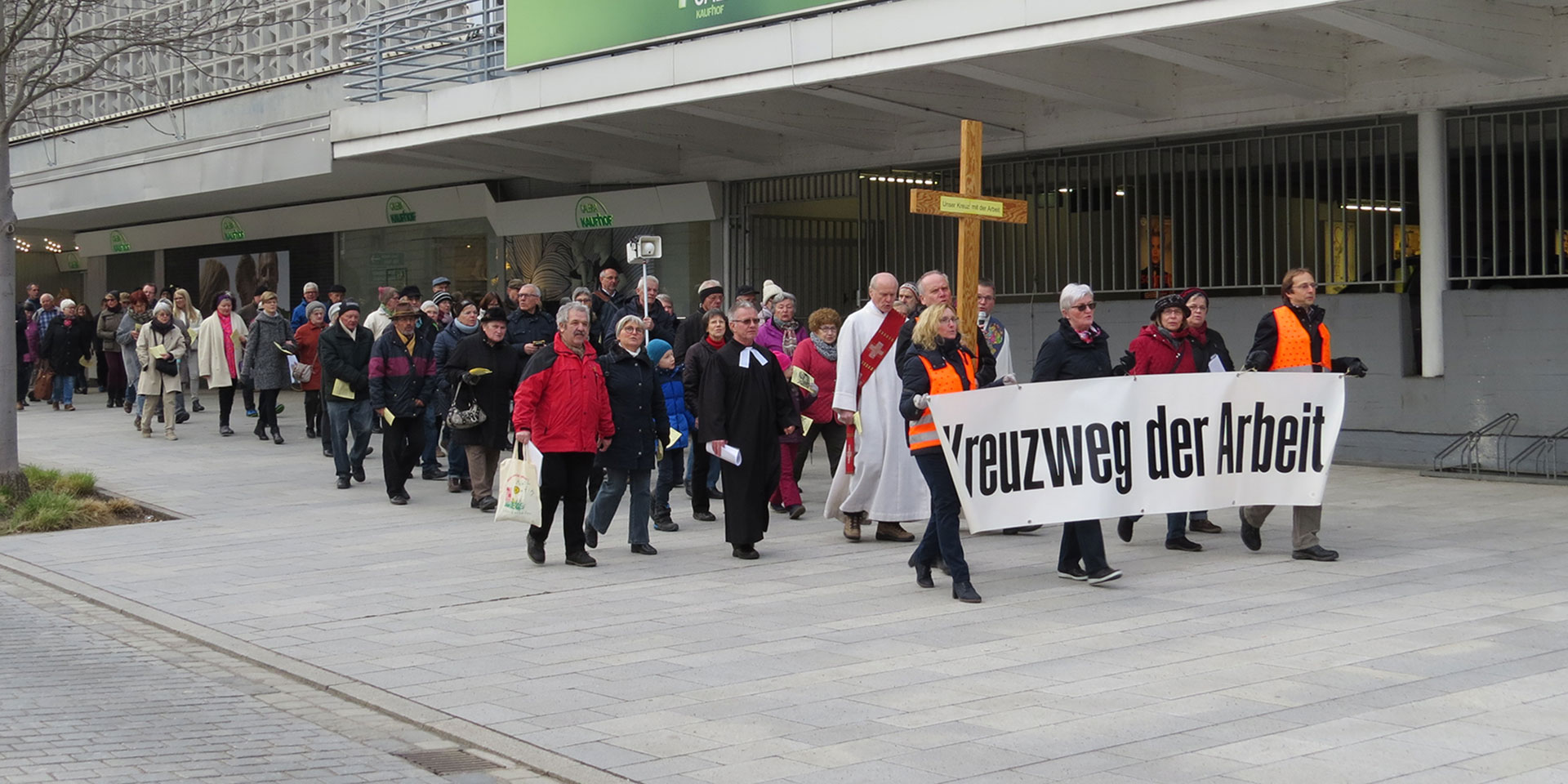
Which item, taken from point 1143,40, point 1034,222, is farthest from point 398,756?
point 1034,222

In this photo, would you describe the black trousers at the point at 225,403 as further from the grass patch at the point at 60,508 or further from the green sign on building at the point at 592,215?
the grass patch at the point at 60,508

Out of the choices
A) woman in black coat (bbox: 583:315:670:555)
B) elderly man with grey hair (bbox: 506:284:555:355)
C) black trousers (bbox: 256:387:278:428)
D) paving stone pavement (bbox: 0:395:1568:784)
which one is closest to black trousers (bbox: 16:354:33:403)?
black trousers (bbox: 256:387:278:428)

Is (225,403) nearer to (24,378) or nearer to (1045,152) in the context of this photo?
(24,378)

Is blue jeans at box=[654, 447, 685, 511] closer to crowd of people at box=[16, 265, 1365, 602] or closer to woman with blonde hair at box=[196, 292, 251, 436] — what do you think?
crowd of people at box=[16, 265, 1365, 602]

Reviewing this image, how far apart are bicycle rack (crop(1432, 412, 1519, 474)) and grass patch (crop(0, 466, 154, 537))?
12075mm

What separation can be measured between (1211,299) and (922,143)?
14.5 feet

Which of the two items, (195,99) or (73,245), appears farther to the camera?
(73,245)

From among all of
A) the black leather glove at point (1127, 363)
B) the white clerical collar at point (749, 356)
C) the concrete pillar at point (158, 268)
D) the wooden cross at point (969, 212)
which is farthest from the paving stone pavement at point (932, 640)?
the concrete pillar at point (158, 268)

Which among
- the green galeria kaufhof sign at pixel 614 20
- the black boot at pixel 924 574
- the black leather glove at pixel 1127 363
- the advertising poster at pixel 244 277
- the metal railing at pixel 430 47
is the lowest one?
the black boot at pixel 924 574

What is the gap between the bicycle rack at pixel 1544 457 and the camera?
46.9 ft

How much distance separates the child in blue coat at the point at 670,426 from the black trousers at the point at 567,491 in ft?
5.93

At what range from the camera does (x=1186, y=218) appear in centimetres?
1741

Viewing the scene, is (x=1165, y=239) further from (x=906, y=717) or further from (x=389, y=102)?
(x=906, y=717)

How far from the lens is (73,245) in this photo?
38.2 metres
